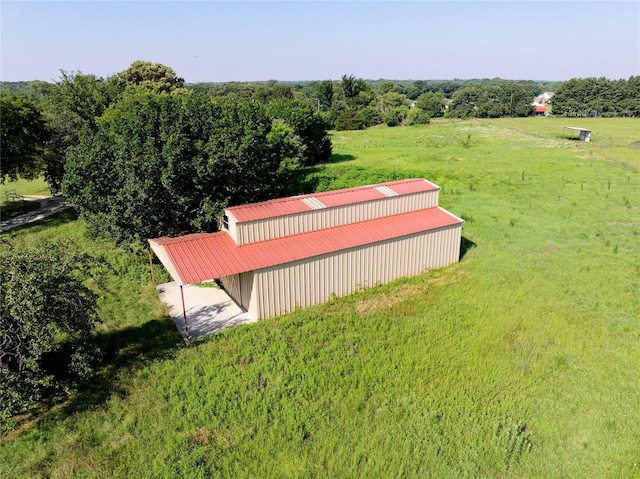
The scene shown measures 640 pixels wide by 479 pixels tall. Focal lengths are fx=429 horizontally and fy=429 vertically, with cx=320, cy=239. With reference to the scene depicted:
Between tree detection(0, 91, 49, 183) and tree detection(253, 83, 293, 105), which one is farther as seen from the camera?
tree detection(253, 83, 293, 105)

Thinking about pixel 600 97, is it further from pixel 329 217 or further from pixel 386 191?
pixel 329 217

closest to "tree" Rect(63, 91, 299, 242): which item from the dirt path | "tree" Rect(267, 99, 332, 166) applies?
the dirt path

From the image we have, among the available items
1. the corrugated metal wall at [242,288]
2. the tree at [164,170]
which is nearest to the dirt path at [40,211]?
the tree at [164,170]

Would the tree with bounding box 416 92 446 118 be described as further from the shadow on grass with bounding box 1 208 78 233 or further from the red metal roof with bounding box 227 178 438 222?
the red metal roof with bounding box 227 178 438 222

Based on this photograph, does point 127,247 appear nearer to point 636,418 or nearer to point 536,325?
point 536,325

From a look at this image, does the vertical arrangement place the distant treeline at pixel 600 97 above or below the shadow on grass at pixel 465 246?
above

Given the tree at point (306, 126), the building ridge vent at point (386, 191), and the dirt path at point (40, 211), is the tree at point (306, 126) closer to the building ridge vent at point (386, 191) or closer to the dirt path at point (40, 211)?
the dirt path at point (40, 211)

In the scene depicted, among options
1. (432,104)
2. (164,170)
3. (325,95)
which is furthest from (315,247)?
(432,104)
